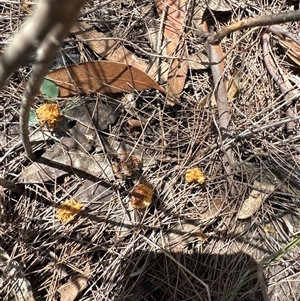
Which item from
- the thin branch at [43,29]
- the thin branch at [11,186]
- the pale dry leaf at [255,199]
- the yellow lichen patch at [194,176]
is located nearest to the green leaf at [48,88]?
the thin branch at [11,186]

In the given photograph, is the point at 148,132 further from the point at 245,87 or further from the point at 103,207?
the point at 245,87

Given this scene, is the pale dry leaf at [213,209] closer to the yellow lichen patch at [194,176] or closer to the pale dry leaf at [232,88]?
the yellow lichen patch at [194,176]

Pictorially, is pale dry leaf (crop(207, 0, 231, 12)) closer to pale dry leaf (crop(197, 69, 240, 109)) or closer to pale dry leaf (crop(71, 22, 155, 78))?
pale dry leaf (crop(197, 69, 240, 109))

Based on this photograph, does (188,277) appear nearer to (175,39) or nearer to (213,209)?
(213,209)

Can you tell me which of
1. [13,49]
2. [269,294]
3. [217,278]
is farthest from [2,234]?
[13,49]

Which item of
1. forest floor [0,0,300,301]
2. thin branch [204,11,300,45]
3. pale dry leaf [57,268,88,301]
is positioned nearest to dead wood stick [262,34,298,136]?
forest floor [0,0,300,301]
